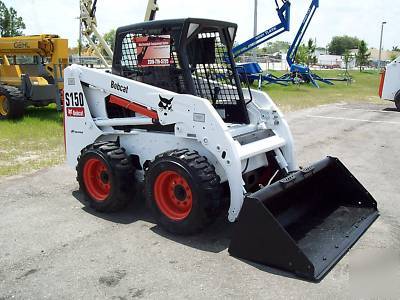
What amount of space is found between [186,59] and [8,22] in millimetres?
55119

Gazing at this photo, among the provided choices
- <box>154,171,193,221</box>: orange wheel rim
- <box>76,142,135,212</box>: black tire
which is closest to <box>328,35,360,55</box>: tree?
<box>76,142,135,212</box>: black tire

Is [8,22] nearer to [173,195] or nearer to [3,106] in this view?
[3,106]

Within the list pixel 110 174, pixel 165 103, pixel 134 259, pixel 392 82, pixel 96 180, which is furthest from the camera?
pixel 392 82

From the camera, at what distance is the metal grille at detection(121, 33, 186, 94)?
4.79m

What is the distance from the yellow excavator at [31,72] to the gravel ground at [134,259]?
6093mm

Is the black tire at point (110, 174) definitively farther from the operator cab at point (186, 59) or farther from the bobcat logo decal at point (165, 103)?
the operator cab at point (186, 59)

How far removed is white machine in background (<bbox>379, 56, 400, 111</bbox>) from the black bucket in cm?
1161

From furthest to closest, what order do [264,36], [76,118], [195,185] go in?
[264,36] → [76,118] → [195,185]

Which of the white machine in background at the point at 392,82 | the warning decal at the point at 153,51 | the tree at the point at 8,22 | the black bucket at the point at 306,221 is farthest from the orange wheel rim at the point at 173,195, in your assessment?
the tree at the point at 8,22

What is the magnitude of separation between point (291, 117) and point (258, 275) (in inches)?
396

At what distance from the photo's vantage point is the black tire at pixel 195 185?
4035mm

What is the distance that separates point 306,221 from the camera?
4445mm

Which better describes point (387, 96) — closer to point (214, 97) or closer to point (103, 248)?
point (214, 97)

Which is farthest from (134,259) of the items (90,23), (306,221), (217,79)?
(90,23)
